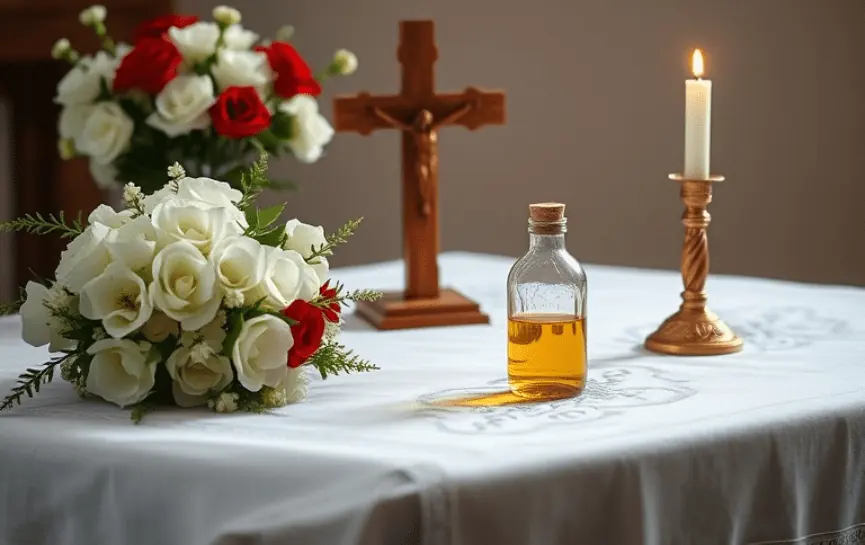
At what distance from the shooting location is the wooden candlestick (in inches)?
71.9

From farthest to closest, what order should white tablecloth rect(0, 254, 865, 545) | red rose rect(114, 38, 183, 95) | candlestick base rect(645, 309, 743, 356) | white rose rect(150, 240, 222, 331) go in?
red rose rect(114, 38, 183, 95)
candlestick base rect(645, 309, 743, 356)
white rose rect(150, 240, 222, 331)
white tablecloth rect(0, 254, 865, 545)

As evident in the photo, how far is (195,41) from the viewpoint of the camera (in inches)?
88.3

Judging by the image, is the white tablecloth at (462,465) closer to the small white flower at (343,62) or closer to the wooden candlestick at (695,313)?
the wooden candlestick at (695,313)

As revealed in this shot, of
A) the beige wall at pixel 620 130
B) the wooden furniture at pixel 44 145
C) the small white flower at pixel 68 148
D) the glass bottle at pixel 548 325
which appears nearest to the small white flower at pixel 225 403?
the glass bottle at pixel 548 325

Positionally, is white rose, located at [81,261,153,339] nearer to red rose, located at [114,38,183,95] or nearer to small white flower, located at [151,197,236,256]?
small white flower, located at [151,197,236,256]

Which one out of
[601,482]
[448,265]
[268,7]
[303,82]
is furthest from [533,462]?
[268,7]

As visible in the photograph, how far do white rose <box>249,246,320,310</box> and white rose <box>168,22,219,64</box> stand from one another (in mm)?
819

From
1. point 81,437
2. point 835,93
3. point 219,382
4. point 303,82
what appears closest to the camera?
point 81,437

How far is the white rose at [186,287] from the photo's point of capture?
4.72ft

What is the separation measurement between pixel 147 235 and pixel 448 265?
1304mm

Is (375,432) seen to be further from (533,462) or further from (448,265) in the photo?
(448,265)

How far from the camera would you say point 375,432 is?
1.40m

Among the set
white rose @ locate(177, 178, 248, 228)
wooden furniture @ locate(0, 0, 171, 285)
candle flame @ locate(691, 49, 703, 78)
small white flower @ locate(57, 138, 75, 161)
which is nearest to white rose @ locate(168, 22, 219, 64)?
small white flower @ locate(57, 138, 75, 161)

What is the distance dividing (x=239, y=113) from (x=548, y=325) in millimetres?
860
